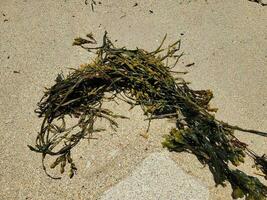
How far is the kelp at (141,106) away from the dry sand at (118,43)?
0.07m

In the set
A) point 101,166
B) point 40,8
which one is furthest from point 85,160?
point 40,8

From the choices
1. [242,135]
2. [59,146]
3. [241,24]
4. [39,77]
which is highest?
[241,24]

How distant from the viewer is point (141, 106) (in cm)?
310

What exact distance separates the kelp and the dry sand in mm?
71

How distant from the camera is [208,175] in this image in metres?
2.75

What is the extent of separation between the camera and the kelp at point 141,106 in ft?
9.23

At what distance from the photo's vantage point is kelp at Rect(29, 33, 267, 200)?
2814 millimetres

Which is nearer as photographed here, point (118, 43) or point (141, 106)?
point (141, 106)

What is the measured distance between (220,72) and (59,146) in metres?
1.31

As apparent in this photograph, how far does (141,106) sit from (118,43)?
0.67m

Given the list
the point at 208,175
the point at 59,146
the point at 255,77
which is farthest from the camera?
the point at 255,77

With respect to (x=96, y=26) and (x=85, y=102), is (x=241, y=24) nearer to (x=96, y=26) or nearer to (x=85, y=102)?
(x=96, y=26)

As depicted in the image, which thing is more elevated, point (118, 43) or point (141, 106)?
point (118, 43)

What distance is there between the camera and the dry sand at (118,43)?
2785 millimetres
